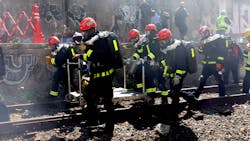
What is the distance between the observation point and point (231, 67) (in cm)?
1156

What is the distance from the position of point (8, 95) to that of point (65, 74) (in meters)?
2.40

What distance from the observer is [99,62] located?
252 inches

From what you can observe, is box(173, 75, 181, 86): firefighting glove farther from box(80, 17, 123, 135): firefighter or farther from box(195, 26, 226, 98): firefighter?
box(195, 26, 226, 98): firefighter

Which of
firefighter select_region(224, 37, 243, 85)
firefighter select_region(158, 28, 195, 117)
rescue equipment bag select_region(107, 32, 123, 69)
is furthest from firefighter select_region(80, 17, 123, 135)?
firefighter select_region(224, 37, 243, 85)

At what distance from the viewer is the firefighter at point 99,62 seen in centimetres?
625

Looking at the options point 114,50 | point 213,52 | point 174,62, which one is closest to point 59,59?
point 114,50

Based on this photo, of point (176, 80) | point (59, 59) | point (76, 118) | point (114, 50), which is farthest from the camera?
point (59, 59)

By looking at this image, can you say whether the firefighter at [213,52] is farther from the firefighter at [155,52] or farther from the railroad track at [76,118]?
the firefighter at [155,52]

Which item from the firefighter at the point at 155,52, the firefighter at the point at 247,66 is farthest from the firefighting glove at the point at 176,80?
the firefighter at the point at 247,66

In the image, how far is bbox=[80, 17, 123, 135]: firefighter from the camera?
246 inches

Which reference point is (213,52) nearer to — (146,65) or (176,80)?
(146,65)

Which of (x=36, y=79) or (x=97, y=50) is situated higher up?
(x=97, y=50)

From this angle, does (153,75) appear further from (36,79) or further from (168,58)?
(36,79)

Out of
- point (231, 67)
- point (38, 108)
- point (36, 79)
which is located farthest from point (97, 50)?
point (231, 67)
